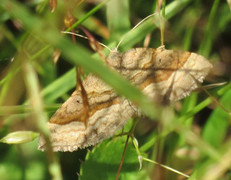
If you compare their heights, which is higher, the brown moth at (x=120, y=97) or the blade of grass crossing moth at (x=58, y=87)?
the blade of grass crossing moth at (x=58, y=87)

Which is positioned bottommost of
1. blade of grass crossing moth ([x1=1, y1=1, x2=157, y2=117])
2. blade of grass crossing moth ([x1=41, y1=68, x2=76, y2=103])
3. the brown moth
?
blade of grass crossing moth ([x1=1, y1=1, x2=157, y2=117])

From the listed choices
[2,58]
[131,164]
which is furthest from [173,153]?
[2,58]

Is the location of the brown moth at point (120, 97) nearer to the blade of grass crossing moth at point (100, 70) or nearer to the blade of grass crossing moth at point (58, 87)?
the blade of grass crossing moth at point (58, 87)

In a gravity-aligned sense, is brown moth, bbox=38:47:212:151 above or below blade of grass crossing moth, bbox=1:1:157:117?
above

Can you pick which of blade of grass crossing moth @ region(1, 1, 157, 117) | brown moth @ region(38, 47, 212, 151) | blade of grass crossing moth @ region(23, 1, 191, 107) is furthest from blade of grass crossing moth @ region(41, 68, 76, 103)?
blade of grass crossing moth @ region(1, 1, 157, 117)

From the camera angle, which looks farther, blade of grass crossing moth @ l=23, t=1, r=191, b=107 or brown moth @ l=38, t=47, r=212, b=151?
blade of grass crossing moth @ l=23, t=1, r=191, b=107

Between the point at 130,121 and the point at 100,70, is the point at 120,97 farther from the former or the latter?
the point at 100,70

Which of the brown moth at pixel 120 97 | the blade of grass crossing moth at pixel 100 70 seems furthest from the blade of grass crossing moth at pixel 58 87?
the blade of grass crossing moth at pixel 100 70

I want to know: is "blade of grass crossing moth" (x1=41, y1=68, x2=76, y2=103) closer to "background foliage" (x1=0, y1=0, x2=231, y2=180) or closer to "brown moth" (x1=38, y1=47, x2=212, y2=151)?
"background foliage" (x1=0, y1=0, x2=231, y2=180)

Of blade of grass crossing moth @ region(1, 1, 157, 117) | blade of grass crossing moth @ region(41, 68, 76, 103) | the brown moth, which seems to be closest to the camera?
blade of grass crossing moth @ region(1, 1, 157, 117)
